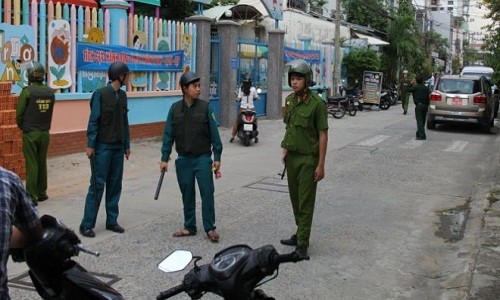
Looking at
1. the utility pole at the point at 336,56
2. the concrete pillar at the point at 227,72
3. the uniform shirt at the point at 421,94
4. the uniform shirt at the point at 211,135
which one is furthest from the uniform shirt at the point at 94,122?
the utility pole at the point at 336,56

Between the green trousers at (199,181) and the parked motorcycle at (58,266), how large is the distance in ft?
11.9

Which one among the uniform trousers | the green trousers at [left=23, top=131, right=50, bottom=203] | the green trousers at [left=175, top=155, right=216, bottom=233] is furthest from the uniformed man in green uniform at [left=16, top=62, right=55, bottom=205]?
the green trousers at [left=175, top=155, right=216, bottom=233]

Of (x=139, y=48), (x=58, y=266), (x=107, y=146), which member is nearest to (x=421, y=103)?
(x=139, y=48)

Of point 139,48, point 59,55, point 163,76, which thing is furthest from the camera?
point 163,76

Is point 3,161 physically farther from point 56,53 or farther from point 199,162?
point 199,162

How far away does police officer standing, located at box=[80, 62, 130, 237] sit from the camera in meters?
6.36

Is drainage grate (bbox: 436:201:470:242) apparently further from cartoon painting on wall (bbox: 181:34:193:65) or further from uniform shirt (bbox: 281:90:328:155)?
cartoon painting on wall (bbox: 181:34:193:65)

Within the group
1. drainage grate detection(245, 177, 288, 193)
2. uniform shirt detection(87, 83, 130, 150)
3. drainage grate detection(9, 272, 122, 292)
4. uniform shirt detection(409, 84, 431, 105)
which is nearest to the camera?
drainage grate detection(9, 272, 122, 292)

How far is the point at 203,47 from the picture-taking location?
50.7 ft

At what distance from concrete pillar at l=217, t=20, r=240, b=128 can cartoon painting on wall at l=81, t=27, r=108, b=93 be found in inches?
205

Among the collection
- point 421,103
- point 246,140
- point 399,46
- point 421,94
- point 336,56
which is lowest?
point 246,140

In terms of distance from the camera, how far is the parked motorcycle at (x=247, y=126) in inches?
529

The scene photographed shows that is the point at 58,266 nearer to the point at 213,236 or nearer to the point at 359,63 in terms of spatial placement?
the point at 213,236

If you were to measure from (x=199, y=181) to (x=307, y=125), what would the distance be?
126 cm
